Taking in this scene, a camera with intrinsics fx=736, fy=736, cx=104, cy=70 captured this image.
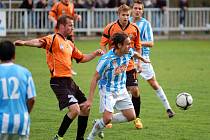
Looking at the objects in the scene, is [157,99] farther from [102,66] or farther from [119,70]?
[102,66]

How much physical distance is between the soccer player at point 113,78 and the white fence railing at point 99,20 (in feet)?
75.0

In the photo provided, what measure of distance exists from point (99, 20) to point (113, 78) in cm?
2434

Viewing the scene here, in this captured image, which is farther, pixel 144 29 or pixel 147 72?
pixel 147 72

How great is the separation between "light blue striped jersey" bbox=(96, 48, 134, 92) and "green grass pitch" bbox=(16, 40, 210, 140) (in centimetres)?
103

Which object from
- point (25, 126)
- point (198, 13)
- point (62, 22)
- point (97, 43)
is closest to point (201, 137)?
point (62, 22)

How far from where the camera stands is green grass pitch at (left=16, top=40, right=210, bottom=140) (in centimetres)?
1239

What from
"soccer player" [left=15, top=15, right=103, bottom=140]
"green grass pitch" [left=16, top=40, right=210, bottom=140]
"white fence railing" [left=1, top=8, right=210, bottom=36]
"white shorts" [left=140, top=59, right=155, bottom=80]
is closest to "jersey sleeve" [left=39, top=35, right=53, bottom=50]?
"soccer player" [left=15, top=15, right=103, bottom=140]

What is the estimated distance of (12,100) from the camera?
8281 mm

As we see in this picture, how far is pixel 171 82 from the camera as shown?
20.0 meters

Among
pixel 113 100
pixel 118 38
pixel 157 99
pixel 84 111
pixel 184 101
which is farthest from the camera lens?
pixel 157 99

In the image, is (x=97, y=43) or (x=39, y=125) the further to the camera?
(x=97, y=43)

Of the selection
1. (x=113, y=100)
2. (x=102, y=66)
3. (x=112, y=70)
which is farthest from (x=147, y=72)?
(x=102, y=66)

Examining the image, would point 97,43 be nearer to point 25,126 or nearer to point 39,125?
point 39,125

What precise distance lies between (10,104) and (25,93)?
21 centimetres
